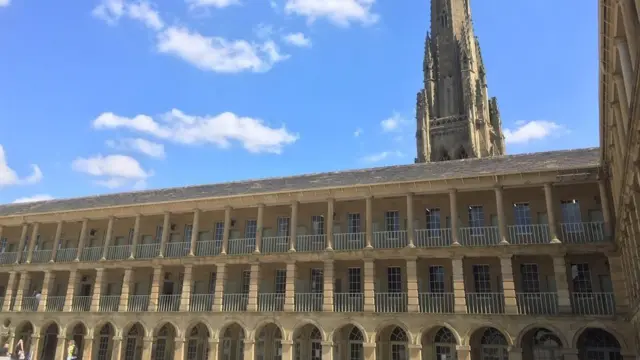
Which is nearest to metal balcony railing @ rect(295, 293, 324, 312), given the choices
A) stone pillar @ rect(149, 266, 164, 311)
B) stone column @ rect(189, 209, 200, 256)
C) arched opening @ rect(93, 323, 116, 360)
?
stone column @ rect(189, 209, 200, 256)

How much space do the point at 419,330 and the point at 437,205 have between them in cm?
662

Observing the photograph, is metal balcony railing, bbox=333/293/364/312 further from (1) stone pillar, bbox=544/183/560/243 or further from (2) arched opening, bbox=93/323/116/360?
(2) arched opening, bbox=93/323/116/360

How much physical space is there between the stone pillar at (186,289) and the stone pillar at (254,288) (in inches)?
148

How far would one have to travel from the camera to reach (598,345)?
71.7ft

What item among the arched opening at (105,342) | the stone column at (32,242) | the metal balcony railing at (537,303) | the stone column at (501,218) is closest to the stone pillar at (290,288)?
the stone column at (501,218)

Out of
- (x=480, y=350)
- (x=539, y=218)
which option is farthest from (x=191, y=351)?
(x=539, y=218)

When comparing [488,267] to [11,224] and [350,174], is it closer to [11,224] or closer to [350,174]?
[350,174]

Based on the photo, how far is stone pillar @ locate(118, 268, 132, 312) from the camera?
95.5 ft

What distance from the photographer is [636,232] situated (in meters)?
14.4

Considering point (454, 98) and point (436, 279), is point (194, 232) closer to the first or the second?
point (436, 279)

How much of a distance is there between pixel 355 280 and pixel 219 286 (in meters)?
7.53

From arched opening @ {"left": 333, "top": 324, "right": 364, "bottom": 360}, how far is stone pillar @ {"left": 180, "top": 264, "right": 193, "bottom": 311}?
8.62 metres

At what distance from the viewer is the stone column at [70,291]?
30594mm

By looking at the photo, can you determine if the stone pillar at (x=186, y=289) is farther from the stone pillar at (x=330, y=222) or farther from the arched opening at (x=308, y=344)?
the stone pillar at (x=330, y=222)
